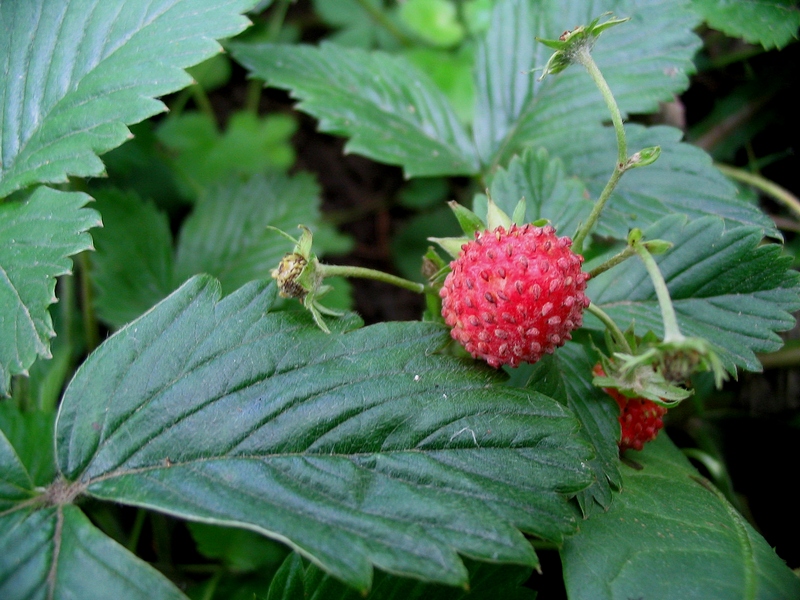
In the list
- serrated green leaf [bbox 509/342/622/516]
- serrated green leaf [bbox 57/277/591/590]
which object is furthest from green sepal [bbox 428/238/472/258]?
serrated green leaf [bbox 509/342/622/516]

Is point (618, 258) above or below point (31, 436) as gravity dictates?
above

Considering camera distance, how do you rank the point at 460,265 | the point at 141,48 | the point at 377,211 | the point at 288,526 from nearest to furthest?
the point at 288,526
the point at 460,265
the point at 141,48
the point at 377,211

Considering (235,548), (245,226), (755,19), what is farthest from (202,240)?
(755,19)

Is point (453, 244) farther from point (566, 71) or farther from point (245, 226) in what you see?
point (245, 226)

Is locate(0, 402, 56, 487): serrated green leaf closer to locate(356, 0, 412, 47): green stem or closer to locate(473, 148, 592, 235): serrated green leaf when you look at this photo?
locate(473, 148, 592, 235): serrated green leaf

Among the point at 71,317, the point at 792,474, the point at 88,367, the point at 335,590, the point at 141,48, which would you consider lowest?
the point at 792,474

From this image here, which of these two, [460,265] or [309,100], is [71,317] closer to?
[309,100]

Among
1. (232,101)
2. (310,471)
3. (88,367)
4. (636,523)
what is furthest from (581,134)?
(232,101)
